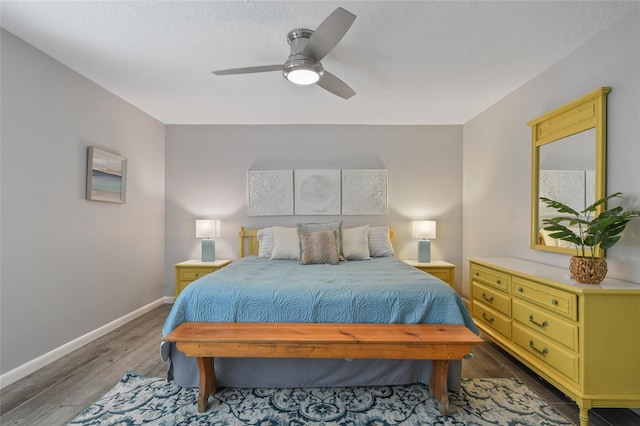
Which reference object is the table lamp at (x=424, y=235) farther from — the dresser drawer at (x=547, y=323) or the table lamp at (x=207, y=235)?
the table lamp at (x=207, y=235)

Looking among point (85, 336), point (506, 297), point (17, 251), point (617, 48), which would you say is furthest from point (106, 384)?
point (617, 48)

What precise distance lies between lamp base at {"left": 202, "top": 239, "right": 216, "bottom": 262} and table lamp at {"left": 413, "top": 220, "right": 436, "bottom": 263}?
2734 mm

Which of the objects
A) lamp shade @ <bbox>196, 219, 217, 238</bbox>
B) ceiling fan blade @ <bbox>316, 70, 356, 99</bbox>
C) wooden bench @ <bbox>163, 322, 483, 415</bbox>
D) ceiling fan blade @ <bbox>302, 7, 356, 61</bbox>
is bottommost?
wooden bench @ <bbox>163, 322, 483, 415</bbox>

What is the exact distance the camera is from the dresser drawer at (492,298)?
255 centimetres

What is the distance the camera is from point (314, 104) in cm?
357

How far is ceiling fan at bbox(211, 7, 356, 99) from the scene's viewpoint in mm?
1776

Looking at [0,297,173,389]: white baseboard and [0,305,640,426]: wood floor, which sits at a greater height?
[0,297,173,389]: white baseboard

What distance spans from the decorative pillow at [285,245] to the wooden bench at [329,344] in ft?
5.28

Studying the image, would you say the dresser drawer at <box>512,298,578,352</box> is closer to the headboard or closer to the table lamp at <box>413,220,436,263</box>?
the table lamp at <box>413,220,436,263</box>

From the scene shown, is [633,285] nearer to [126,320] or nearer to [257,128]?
[257,128]

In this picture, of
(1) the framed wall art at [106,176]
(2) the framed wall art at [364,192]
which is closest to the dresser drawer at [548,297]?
(2) the framed wall art at [364,192]

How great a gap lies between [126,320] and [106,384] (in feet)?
4.64

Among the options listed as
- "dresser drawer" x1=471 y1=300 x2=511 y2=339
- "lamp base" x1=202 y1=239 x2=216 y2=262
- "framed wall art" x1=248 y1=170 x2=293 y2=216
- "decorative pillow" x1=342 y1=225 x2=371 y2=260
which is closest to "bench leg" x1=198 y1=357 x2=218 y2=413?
"decorative pillow" x1=342 y1=225 x2=371 y2=260

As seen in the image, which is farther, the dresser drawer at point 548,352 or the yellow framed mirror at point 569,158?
the yellow framed mirror at point 569,158
